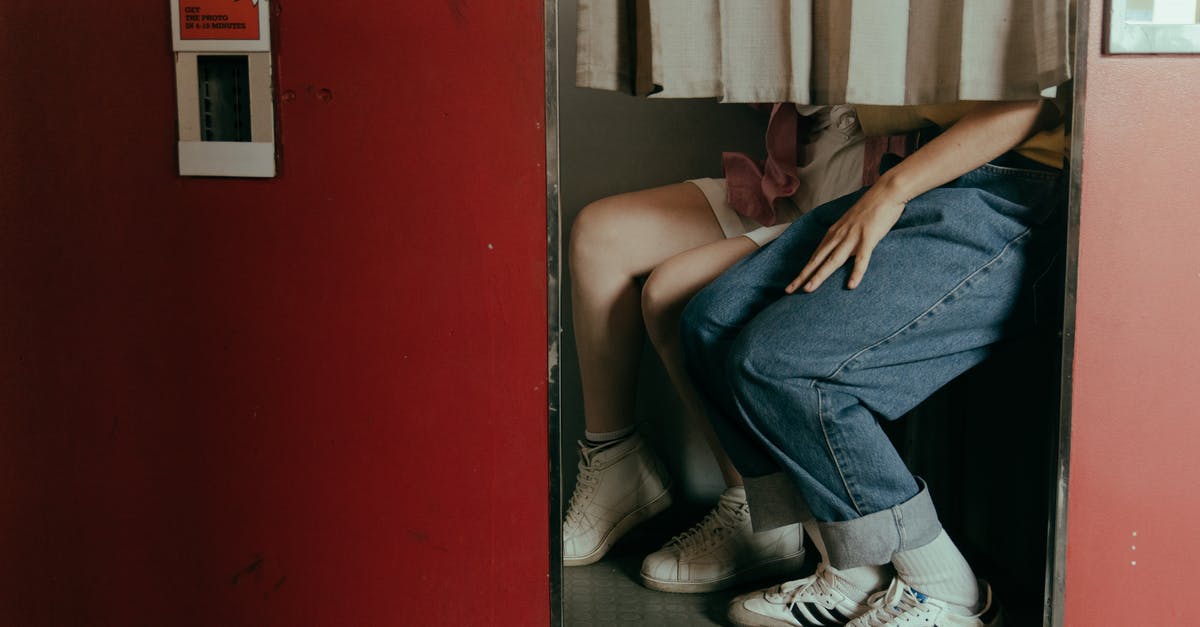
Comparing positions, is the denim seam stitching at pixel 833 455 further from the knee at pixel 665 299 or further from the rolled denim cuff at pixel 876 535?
the knee at pixel 665 299

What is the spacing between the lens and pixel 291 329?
4.42 ft

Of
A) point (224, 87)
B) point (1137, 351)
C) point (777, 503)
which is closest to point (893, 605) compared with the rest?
point (777, 503)

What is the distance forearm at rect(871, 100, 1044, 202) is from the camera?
1.31 m

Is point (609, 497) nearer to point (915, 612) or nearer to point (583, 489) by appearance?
point (583, 489)

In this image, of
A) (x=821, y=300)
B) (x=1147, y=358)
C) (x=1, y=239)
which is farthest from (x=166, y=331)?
(x=1147, y=358)

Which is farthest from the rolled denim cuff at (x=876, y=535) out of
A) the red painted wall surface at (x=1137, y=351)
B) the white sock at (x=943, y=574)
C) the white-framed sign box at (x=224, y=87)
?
the white-framed sign box at (x=224, y=87)

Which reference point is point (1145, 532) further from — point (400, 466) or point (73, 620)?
point (73, 620)

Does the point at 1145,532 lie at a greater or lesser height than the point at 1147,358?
lesser

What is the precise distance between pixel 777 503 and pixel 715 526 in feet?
1.27

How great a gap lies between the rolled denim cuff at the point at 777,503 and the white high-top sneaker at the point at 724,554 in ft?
1.06

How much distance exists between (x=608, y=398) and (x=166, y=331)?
871 mm

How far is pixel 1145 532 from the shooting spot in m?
1.32

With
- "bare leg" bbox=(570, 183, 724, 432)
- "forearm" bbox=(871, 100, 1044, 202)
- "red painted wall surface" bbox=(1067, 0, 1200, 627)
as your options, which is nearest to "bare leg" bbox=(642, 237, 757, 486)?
"bare leg" bbox=(570, 183, 724, 432)

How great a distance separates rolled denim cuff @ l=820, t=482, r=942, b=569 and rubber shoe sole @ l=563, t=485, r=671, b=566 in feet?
1.89
